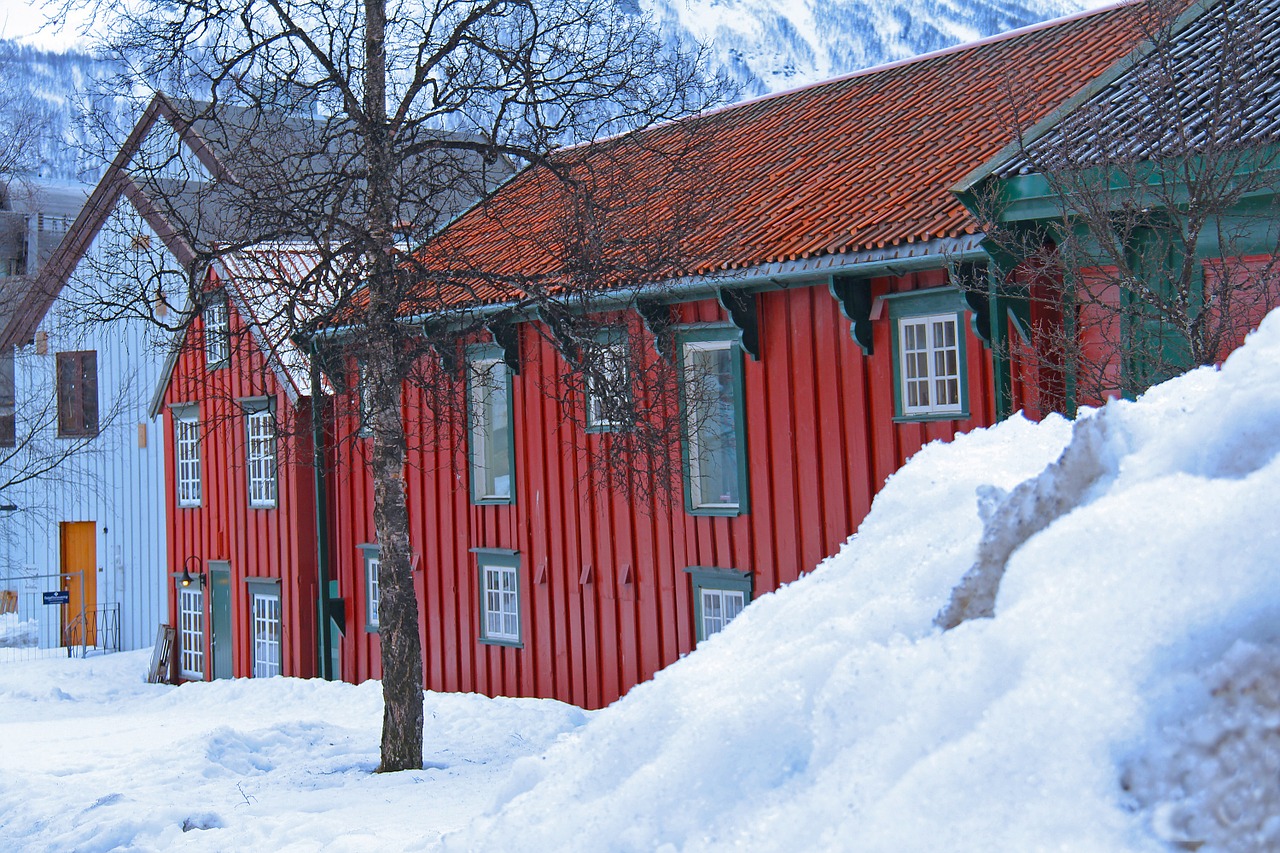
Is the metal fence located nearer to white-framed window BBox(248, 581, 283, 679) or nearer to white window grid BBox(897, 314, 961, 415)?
white-framed window BBox(248, 581, 283, 679)

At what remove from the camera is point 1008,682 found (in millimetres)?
2654

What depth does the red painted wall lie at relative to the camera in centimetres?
1908

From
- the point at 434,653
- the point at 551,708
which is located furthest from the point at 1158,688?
the point at 434,653

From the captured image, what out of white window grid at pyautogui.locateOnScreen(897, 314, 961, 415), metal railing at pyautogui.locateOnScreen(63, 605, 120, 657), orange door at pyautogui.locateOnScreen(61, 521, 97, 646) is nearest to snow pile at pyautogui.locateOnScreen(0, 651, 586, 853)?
white window grid at pyautogui.locateOnScreen(897, 314, 961, 415)

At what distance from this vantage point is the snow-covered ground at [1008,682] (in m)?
2.39

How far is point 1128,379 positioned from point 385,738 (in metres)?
6.38

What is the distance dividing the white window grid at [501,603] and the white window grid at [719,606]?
9.77ft

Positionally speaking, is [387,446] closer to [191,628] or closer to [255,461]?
[255,461]

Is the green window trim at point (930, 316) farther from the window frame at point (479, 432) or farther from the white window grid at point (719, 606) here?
the window frame at point (479, 432)

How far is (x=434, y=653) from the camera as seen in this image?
17219mm

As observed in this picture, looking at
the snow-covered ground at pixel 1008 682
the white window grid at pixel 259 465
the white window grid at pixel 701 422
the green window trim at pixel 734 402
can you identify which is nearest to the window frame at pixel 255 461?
the white window grid at pixel 259 465

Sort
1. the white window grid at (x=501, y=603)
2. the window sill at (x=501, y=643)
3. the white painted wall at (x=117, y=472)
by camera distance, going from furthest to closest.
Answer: the white painted wall at (x=117, y=472) → the white window grid at (x=501, y=603) → the window sill at (x=501, y=643)

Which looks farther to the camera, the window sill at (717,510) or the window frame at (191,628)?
the window frame at (191,628)

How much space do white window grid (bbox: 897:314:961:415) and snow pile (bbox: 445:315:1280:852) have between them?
321 inches
